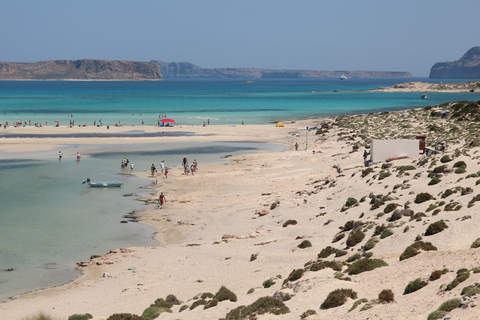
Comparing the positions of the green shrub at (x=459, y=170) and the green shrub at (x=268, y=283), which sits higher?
the green shrub at (x=459, y=170)

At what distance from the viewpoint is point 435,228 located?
2053cm

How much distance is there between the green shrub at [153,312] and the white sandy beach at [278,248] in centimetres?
27

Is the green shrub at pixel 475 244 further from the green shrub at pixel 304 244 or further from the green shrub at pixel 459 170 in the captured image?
the green shrub at pixel 459 170

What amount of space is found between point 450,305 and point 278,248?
12232 millimetres

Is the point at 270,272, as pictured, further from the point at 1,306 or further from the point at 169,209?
the point at 169,209

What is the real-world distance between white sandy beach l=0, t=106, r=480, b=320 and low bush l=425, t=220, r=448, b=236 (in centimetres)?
26

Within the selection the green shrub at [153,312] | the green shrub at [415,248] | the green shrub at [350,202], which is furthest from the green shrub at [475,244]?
the green shrub at [350,202]

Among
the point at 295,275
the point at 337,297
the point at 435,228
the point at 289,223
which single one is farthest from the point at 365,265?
the point at 289,223

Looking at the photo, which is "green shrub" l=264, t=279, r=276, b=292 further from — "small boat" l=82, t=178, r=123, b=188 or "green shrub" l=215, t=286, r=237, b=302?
"small boat" l=82, t=178, r=123, b=188

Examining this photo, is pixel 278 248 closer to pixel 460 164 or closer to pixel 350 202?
pixel 350 202

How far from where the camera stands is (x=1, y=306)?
1989cm

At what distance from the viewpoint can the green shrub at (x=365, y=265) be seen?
17.4 m

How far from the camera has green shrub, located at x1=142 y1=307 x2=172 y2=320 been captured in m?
16.8

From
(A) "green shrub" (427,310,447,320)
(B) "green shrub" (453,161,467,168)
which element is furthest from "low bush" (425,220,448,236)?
(B) "green shrub" (453,161,467,168)
